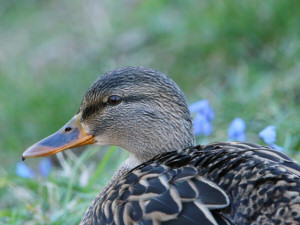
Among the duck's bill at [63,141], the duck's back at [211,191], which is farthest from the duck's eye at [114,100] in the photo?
the duck's back at [211,191]

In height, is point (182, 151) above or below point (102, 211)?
above

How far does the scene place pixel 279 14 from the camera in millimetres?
5777

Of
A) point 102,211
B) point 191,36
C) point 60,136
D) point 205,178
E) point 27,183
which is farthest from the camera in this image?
point 191,36

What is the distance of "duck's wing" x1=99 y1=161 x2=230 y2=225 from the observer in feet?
8.06

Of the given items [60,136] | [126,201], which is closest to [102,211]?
[126,201]

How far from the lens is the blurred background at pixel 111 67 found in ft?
13.2

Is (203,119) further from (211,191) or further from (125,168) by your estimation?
(211,191)

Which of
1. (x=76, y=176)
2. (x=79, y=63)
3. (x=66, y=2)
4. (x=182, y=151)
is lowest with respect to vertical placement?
(x=76, y=176)

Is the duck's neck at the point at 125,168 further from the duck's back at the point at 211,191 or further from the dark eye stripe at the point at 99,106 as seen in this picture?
the duck's back at the point at 211,191

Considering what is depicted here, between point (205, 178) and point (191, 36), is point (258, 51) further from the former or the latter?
point (205, 178)

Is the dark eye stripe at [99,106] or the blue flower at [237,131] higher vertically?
the dark eye stripe at [99,106]

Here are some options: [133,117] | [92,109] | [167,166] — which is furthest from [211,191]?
[92,109]

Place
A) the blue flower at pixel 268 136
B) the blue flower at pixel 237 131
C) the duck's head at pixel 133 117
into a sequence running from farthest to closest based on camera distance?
the blue flower at pixel 237 131 < the blue flower at pixel 268 136 < the duck's head at pixel 133 117

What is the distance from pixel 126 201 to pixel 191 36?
370cm
